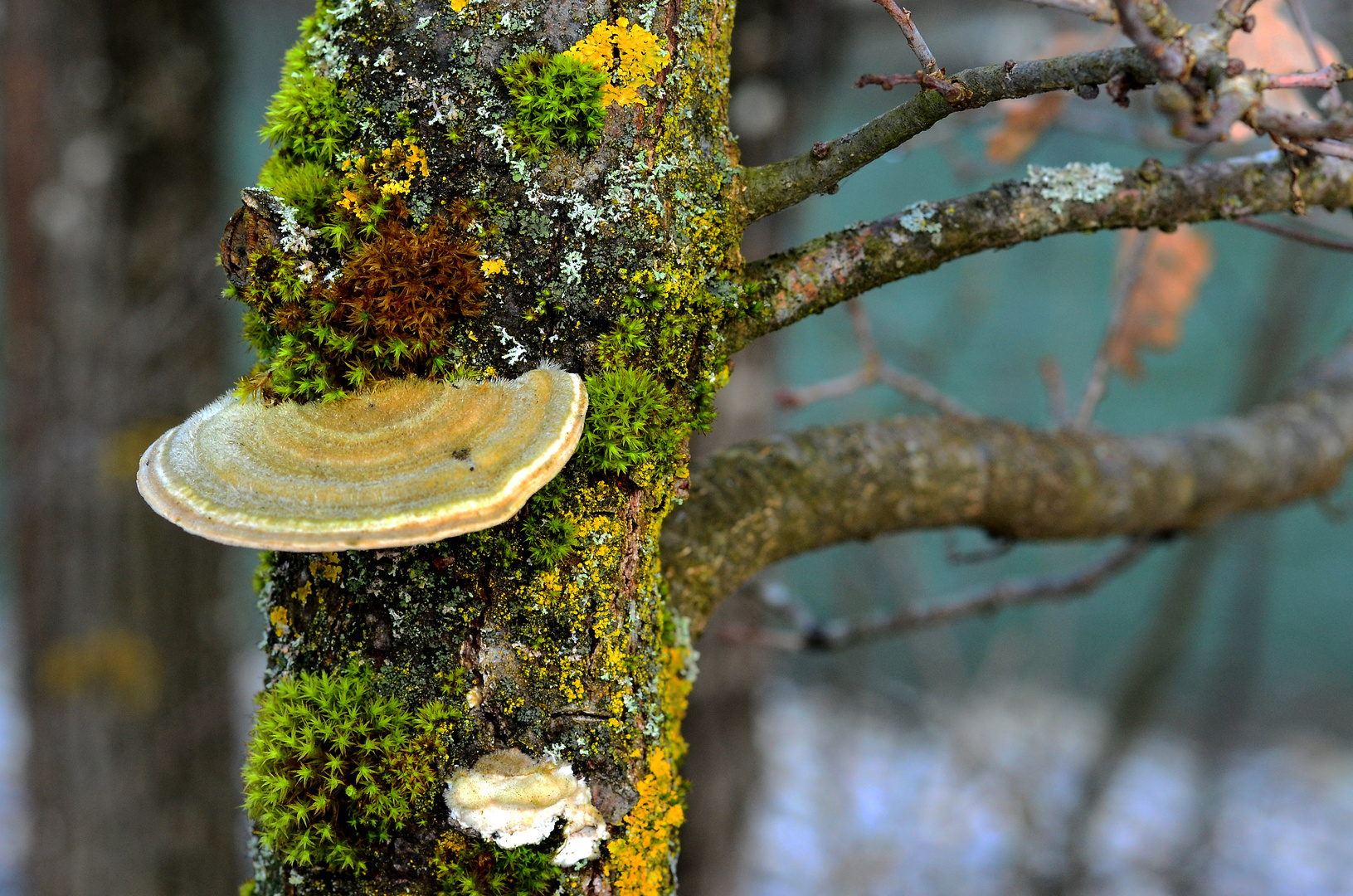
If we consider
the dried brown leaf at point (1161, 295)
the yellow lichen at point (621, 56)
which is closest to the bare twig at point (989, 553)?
the dried brown leaf at point (1161, 295)

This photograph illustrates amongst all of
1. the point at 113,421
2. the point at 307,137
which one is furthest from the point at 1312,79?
the point at 113,421

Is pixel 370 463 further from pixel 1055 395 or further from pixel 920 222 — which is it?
pixel 1055 395

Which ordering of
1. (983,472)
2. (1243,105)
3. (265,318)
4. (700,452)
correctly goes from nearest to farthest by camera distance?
(1243,105) < (265,318) < (983,472) < (700,452)

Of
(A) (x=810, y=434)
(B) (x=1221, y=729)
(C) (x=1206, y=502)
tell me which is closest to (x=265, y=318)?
(A) (x=810, y=434)

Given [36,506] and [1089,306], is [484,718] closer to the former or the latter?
[36,506]

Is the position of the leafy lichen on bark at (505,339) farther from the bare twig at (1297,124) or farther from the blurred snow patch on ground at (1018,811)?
the blurred snow patch on ground at (1018,811)

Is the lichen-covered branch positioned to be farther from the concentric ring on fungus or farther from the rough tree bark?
the concentric ring on fungus

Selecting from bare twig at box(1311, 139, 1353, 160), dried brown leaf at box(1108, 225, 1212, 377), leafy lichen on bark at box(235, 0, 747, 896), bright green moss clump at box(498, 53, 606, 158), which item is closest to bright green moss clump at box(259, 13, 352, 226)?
leafy lichen on bark at box(235, 0, 747, 896)
